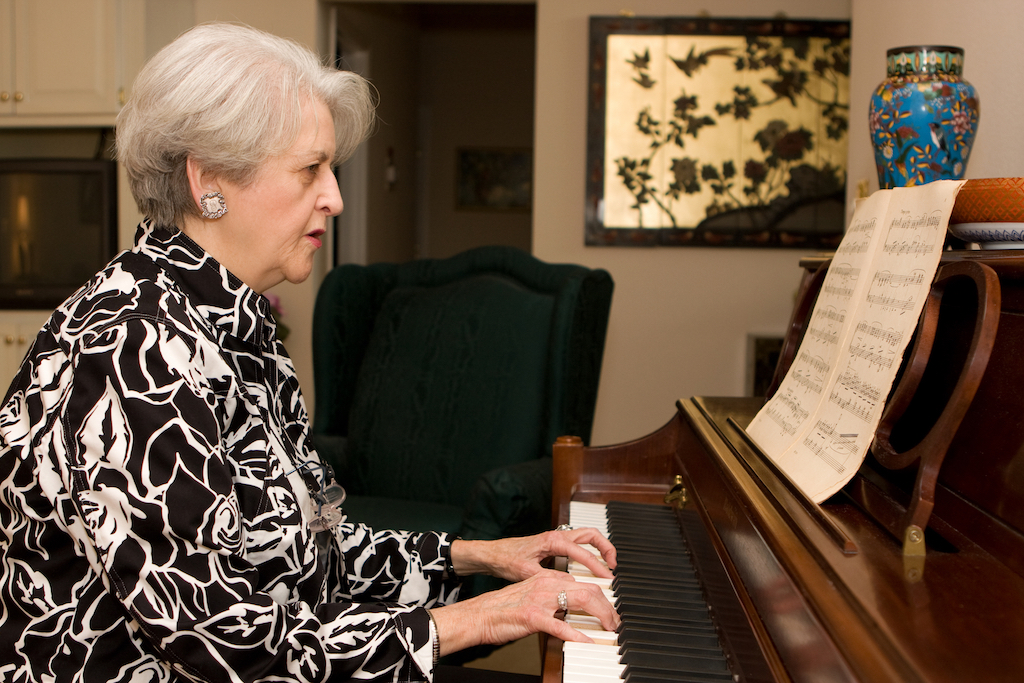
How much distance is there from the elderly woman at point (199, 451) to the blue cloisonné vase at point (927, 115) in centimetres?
72

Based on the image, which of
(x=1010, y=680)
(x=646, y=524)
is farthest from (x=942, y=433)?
(x=646, y=524)

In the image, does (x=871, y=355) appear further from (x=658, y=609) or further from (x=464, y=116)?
(x=464, y=116)

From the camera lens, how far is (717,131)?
366 cm

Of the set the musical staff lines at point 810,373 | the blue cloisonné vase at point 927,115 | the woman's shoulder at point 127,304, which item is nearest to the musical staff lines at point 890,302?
the musical staff lines at point 810,373

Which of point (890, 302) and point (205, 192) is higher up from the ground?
point (205, 192)

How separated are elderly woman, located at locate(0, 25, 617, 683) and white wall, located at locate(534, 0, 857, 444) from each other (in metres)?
2.68

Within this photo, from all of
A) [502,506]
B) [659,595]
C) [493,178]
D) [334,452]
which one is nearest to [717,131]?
[334,452]

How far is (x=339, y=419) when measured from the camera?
99.3 inches

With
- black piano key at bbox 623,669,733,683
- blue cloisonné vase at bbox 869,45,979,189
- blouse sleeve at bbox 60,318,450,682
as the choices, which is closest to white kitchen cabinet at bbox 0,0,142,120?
blouse sleeve at bbox 60,318,450,682

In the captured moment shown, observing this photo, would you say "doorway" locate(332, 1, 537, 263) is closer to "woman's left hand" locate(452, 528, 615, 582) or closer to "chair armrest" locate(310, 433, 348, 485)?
"chair armrest" locate(310, 433, 348, 485)

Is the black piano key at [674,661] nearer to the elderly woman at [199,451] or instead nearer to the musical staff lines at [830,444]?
the elderly woman at [199,451]

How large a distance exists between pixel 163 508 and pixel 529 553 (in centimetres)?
54

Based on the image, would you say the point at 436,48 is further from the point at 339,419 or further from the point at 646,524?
the point at 646,524

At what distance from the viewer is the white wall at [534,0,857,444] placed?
12.2 feet
